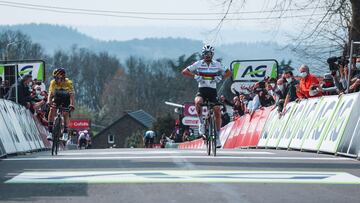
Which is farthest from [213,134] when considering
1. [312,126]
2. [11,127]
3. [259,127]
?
[259,127]

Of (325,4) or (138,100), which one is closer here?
(325,4)

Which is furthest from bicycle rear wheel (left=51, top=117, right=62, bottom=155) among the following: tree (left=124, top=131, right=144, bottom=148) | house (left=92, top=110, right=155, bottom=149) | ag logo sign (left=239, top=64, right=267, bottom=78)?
house (left=92, top=110, right=155, bottom=149)

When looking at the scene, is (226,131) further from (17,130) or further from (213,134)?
(213,134)

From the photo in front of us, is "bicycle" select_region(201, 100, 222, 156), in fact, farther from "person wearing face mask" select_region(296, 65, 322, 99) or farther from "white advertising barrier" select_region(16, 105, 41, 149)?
"white advertising barrier" select_region(16, 105, 41, 149)

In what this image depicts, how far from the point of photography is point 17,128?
2284cm

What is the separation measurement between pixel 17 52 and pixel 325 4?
86054 mm

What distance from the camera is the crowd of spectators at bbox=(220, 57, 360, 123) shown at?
2078cm

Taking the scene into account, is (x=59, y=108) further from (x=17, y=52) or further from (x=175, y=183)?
(x=17, y=52)

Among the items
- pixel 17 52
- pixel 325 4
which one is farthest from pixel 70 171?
pixel 17 52

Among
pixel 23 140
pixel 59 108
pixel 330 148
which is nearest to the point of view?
pixel 330 148

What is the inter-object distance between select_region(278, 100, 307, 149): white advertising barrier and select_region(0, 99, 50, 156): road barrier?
627cm

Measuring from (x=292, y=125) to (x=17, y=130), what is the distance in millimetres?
6516

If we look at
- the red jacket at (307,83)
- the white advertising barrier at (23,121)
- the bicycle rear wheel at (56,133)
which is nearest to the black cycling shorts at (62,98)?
the bicycle rear wheel at (56,133)

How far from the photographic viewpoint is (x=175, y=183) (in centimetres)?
1095
